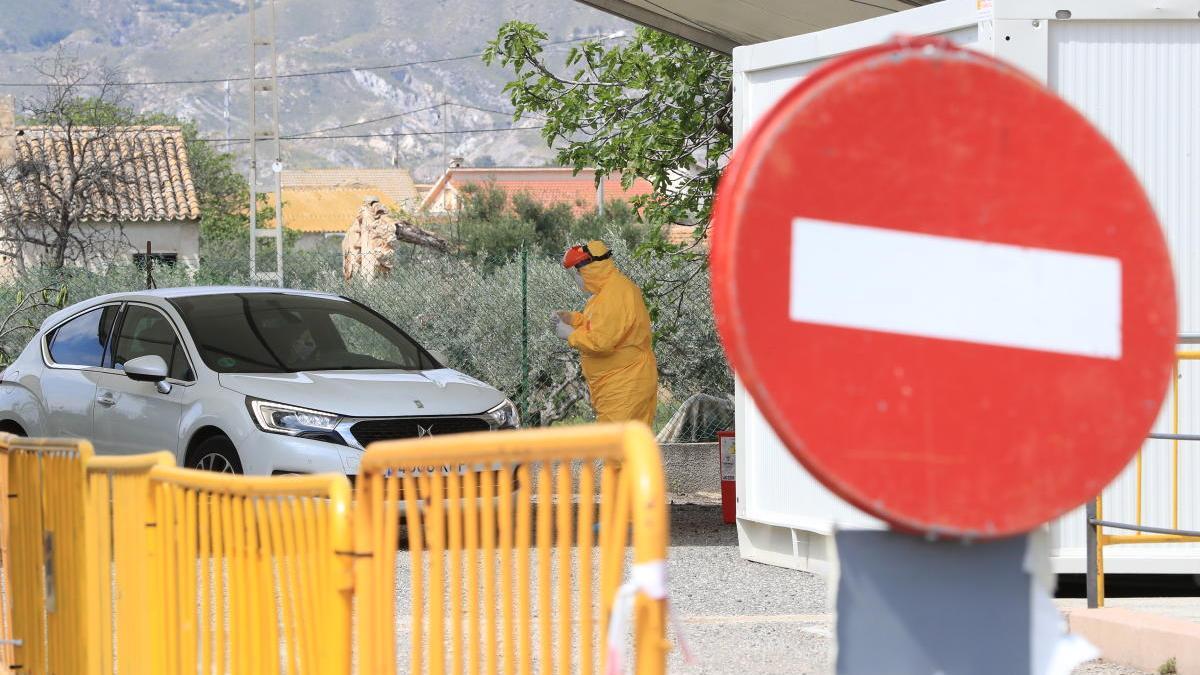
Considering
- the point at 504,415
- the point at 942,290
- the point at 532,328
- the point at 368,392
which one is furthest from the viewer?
the point at 532,328

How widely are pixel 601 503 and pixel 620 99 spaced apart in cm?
1125

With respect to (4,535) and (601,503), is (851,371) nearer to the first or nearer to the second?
Result: (601,503)

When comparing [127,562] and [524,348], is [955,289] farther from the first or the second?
[524,348]

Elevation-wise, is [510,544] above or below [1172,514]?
above

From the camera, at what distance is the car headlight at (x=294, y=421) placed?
9586mm

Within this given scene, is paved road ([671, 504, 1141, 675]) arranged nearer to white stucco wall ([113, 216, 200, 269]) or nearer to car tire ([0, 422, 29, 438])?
car tire ([0, 422, 29, 438])

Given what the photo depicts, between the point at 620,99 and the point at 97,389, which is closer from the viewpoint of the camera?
the point at 97,389

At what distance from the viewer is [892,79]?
7.50 feet

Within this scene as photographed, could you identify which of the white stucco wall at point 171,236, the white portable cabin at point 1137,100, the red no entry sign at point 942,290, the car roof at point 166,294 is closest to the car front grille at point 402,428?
the car roof at point 166,294

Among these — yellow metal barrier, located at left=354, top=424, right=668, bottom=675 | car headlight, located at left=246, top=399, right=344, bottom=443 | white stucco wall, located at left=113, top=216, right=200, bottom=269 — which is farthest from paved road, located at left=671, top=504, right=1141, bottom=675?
white stucco wall, located at left=113, top=216, right=200, bottom=269

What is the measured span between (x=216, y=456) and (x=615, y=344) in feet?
8.44

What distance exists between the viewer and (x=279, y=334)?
35.5 feet

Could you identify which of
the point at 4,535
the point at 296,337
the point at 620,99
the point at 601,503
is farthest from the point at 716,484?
the point at 601,503

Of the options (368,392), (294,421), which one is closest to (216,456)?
(294,421)
